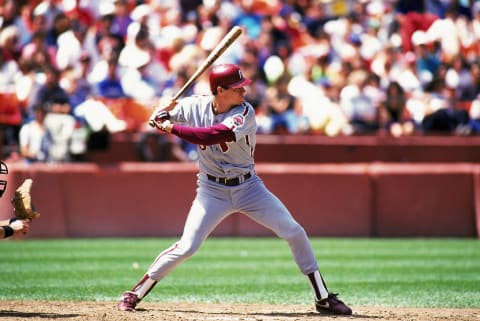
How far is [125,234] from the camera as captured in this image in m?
14.9

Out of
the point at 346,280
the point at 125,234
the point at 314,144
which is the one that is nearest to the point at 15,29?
the point at 125,234

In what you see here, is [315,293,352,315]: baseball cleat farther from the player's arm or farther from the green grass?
the player's arm

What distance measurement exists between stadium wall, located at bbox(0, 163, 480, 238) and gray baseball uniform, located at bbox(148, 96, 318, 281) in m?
7.23

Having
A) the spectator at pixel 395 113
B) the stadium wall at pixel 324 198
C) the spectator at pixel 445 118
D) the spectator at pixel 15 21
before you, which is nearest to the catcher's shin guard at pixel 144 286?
the stadium wall at pixel 324 198

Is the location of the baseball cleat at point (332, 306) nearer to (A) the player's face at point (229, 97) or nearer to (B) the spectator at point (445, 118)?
(A) the player's face at point (229, 97)

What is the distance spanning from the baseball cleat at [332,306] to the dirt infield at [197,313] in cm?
8

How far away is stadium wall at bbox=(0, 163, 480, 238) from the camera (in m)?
14.9

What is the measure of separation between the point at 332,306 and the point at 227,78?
6.75ft

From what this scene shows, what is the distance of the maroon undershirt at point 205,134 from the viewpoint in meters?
7.33

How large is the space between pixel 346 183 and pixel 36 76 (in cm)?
552

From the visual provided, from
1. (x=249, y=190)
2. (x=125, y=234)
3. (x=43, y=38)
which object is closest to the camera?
(x=249, y=190)

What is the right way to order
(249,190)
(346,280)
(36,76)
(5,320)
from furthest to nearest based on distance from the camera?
1. (36,76)
2. (346,280)
3. (249,190)
4. (5,320)

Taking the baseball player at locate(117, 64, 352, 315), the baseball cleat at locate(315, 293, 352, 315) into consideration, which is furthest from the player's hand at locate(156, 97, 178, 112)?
the baseball cleat at locate(315, 293, 352, 315)

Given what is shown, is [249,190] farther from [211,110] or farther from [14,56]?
[14,56]
